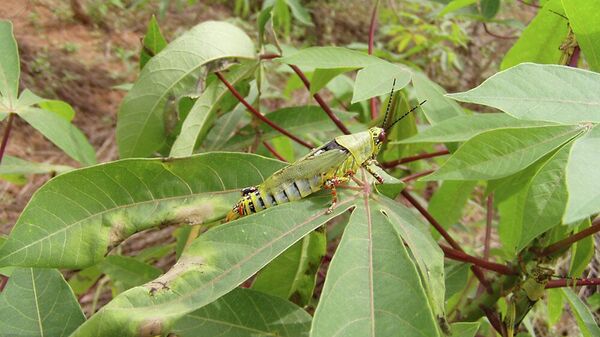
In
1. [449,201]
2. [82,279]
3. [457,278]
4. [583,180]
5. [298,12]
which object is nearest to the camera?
[583,180]

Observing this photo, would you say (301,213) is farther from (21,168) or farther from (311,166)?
(21,168)

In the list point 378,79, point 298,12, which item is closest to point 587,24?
point 378,79

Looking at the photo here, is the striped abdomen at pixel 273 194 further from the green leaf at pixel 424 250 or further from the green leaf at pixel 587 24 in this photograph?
the green leaf at pixel 587 24

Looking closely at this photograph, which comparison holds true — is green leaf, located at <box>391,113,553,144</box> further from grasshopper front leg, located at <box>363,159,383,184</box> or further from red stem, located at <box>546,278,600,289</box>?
red stem, located at <box>546,278,600,289</box>

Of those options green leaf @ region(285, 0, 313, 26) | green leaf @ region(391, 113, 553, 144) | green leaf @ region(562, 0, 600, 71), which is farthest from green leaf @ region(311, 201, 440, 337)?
green leaf @ region(285, 0, 313, 26)

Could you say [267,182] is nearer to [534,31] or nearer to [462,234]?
[534,31]
